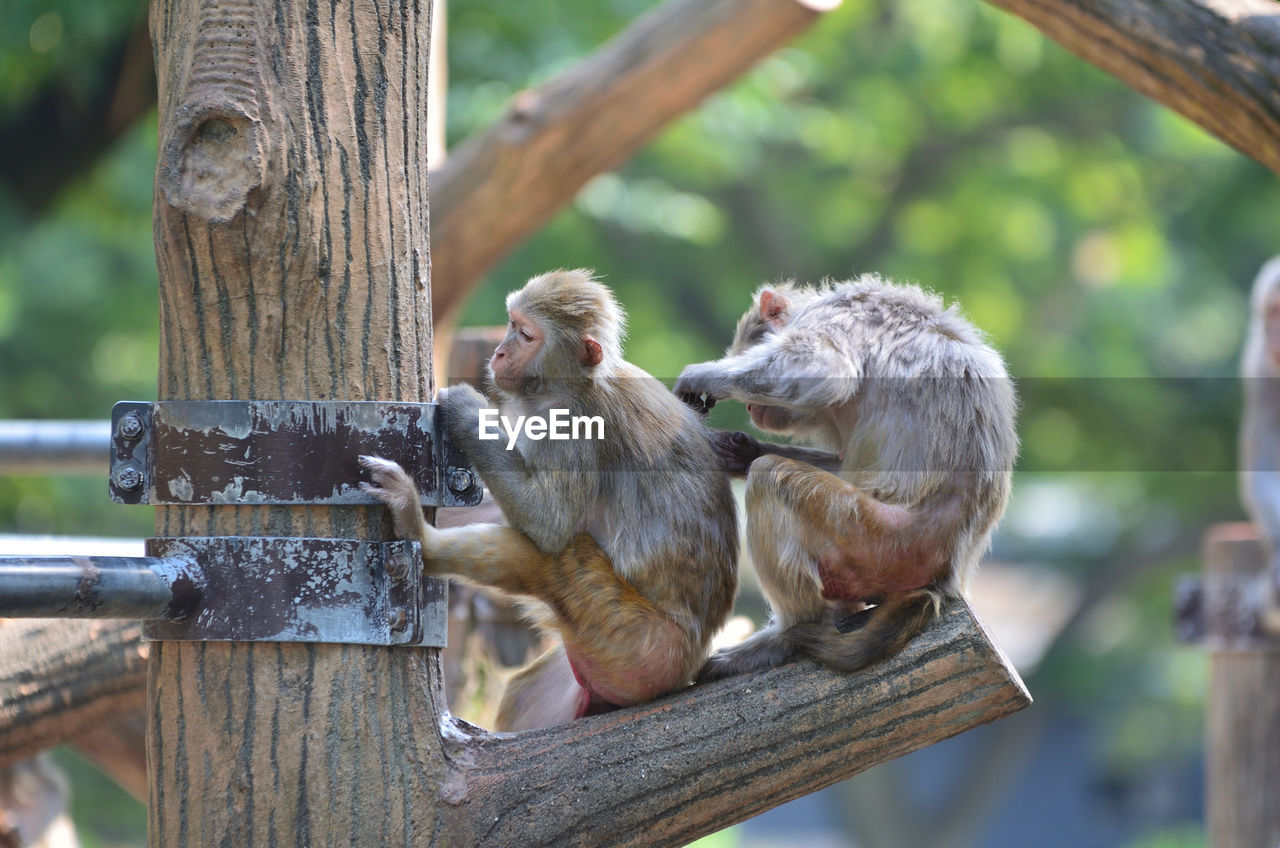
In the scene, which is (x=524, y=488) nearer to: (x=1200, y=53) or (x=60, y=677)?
(x=60, y=677)

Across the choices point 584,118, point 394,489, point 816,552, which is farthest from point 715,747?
point 584,118

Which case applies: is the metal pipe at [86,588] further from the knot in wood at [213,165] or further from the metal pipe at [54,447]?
the metal pipe at [54,447]

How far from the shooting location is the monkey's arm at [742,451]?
9.40 ft

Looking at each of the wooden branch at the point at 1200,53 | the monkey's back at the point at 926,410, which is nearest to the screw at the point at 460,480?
the monkey's back at the point at 926,410

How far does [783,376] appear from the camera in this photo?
2.74 m

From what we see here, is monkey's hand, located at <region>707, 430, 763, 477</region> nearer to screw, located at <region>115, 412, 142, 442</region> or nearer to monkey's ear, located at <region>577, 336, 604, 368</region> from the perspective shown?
monkey's ear, located at <region>577, 336, 604, 368</region>

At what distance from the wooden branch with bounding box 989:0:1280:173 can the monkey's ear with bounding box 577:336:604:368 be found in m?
1.86

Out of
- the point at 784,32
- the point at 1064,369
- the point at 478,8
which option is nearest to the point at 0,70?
the point at 478,8

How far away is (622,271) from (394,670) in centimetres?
989

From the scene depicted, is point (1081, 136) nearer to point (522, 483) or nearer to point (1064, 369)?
point (1064, 369)

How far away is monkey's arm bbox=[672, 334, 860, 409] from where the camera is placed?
8.95ft

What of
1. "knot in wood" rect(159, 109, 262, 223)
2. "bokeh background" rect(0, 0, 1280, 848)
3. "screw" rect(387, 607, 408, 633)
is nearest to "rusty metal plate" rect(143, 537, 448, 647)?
"screw" rect(387, 607, 408, 633)

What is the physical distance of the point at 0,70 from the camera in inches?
259

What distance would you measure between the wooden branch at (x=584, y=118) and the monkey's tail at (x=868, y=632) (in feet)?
9.89
